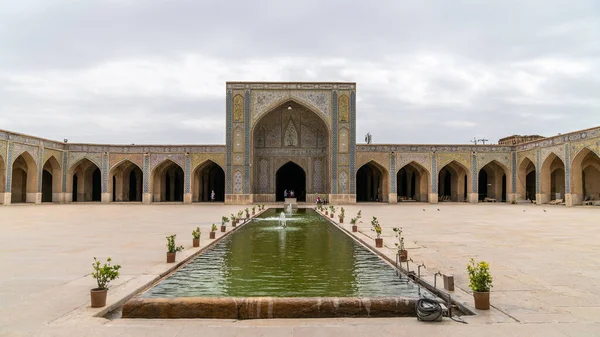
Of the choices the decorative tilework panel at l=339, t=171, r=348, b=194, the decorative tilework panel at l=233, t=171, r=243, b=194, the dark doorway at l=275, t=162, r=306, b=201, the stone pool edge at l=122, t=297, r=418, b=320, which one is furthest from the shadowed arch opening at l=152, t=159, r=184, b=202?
the stone pool edge at l=122, t=297, r=418, b=320

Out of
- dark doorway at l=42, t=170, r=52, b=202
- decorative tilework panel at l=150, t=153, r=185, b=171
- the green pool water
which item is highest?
decorative tilework panel at l=150, t=153, r=185, b=171

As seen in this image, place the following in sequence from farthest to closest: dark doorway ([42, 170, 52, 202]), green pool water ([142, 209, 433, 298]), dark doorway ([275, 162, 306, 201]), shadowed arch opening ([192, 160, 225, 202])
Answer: dark doorway ([275, 162, 306, 201]), dark doorway ([42, 170, 52, 202]), shadowed arch opening ([192, 160, 225, 202]), green pool water ([142, 209, 433, 298])

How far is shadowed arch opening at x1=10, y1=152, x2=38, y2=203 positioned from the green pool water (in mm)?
17239

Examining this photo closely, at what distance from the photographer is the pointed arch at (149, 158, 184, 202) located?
2331 cm

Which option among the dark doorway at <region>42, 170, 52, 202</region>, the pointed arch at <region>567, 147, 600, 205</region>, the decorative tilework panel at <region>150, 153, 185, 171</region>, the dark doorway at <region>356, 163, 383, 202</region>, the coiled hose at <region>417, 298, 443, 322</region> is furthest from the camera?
the dark doorway at <region>356, 163, 383, 202</region>

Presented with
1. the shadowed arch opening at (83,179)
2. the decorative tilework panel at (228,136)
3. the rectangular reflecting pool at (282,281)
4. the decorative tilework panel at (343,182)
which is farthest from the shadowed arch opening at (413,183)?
the rectangular reflecting pool at (282,281)

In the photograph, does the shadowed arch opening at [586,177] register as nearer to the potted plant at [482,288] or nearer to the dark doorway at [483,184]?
the dark doorway at [483,184]

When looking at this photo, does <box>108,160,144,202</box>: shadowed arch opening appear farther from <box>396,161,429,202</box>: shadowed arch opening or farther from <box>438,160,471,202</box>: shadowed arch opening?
<box>438,160,471,202</box>: shadowed arch opening

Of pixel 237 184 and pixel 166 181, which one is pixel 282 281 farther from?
pixel 166 181

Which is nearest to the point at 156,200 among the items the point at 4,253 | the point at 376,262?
the point at 4,253

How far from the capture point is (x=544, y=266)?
4.97 m

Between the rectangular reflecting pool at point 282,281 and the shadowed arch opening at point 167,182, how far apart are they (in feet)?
57.5

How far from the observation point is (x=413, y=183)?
27.4 meters

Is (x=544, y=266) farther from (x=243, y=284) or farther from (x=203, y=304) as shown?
(x=203, y=304)
